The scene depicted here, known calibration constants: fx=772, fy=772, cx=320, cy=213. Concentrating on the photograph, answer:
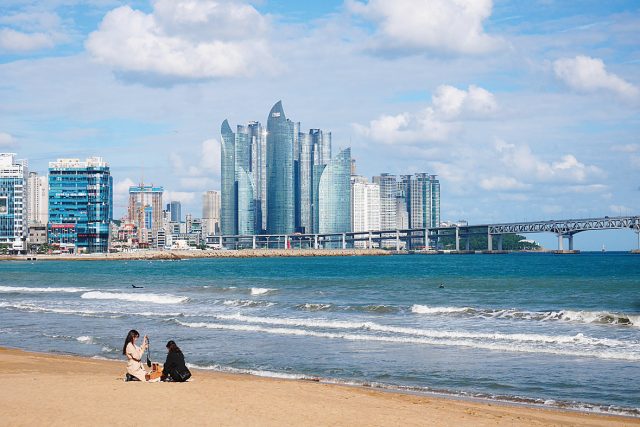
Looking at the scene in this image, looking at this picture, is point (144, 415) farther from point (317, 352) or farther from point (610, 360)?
point (610, 360)

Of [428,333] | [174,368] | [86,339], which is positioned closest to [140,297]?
[86,339]

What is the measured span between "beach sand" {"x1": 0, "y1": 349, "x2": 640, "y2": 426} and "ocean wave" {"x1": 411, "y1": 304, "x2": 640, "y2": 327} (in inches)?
661

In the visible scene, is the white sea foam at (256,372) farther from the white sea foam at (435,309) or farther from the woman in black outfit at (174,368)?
the white sea foam at (435,309)

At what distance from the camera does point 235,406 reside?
13.8m

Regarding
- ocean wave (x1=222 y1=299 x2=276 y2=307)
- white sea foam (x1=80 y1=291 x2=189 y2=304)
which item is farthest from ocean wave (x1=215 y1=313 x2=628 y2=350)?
white sea foam (x1=80 y1=291 x2=189 y2=304)

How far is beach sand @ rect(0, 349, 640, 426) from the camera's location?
1263cm

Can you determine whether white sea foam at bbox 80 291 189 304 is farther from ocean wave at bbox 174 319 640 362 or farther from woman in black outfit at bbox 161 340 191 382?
woman in black outfit at bbox 161 340 191 382

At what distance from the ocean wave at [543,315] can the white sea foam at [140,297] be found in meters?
16.2

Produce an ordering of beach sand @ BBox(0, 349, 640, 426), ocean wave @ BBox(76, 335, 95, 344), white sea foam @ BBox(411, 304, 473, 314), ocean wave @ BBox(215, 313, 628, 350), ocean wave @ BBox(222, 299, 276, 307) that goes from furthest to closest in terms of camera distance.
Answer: ocean wave @ BBox(222, 299, 276, 307), white sea foam @ BBox(411, 304, 473, 314), ocean wave @ BBox(76, 335, 95, 344), ocean wave @ BBox(215, 313, 628, 350), beach sand @ BBox(0, 349, 640, 426)

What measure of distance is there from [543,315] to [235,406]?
22.0m

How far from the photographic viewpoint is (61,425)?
11.9m

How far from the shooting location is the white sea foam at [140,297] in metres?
45.9

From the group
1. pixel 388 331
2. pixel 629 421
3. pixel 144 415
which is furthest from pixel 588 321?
pixel 144 415

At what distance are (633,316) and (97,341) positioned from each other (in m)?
20.3
